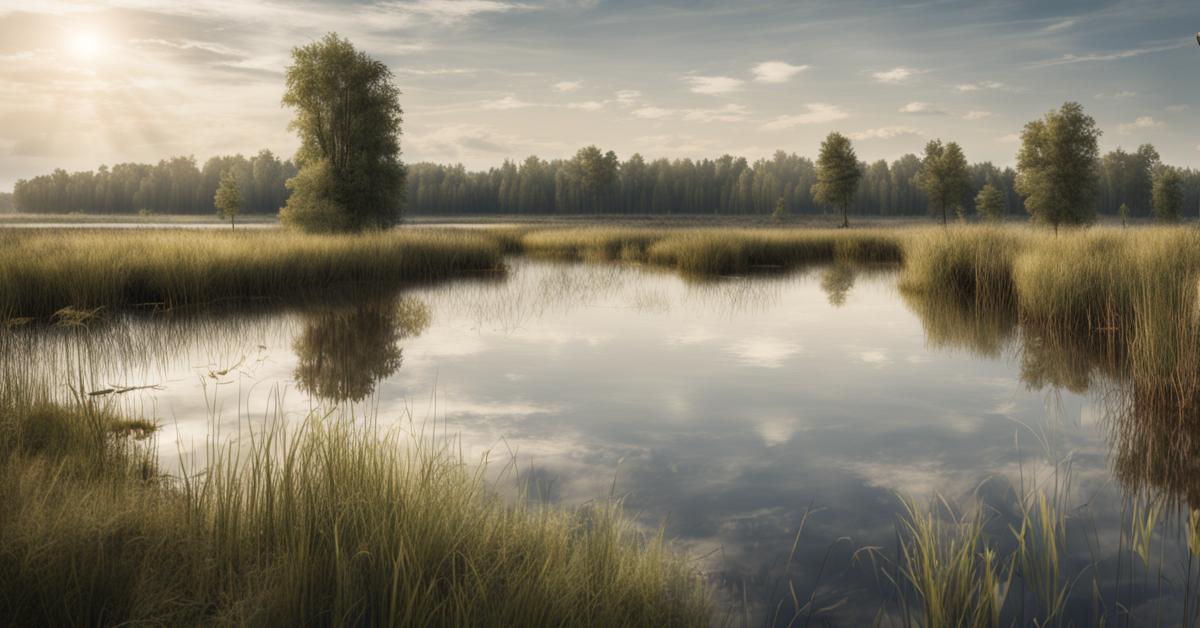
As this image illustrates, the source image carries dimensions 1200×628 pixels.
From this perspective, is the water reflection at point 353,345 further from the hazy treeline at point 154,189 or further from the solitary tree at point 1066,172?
the hazy treeline at point 154,189

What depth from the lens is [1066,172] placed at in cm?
4288

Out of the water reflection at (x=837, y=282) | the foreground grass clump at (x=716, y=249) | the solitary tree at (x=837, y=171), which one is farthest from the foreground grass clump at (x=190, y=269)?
the solitary tree at (x=837, y=171)

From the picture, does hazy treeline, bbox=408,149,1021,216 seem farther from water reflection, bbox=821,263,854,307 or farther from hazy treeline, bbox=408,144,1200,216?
water reflection, bbox=821,263,854,307

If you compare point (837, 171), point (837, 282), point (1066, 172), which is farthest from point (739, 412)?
point (837, 171)

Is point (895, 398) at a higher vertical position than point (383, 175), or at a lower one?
lower

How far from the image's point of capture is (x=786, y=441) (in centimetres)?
582

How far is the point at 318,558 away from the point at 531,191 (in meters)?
113

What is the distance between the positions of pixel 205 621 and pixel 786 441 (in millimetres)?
4208

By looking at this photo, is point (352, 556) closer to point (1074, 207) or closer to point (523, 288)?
point (523, 288)

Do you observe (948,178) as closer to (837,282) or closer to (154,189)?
(837,282)

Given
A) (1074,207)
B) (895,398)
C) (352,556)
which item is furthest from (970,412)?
(1074,207)

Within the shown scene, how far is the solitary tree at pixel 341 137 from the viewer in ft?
99.7

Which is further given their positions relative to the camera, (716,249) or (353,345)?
(716,249)

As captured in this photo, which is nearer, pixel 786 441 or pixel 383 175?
pixel 786 441
